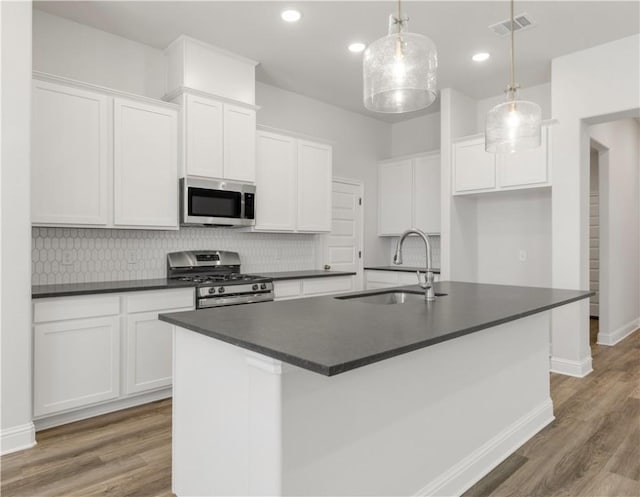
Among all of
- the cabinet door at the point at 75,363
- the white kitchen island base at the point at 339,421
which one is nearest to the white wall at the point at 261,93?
the cabinet door at the point at 75,363

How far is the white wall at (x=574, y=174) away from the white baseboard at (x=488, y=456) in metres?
1.40

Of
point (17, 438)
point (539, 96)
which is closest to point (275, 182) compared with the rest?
point (17, 438)

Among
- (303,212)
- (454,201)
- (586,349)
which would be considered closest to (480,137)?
(454,201)

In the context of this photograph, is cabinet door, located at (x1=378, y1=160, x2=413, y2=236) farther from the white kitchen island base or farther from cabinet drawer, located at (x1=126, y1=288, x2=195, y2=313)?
the white kitchen island base

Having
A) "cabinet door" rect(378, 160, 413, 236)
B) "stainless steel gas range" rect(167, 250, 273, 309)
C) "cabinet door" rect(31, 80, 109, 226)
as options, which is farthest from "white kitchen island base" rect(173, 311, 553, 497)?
"cabinet door" rect(378, 160, 413, 236)

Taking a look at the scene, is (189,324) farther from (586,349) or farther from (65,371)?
(586,349)

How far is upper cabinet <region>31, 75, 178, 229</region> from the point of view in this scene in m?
3.09

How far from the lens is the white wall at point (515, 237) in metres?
4.96

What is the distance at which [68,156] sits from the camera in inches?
125

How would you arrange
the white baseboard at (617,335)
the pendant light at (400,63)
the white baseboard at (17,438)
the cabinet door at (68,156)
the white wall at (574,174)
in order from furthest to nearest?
the white baseboard at (617,335), the white wall at (574,174), the cabinet door at (68,156), the white baseboard at (17,438), the pendant light at (400,63)

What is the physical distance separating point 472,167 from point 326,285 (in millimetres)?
2099

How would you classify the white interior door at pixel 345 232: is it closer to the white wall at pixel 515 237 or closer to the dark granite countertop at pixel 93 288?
the white wall at pixel 515 237

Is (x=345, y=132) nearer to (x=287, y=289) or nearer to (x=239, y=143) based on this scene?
(x=239, y=143)

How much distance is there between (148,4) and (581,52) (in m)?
3.77
